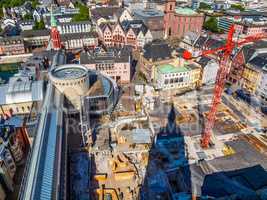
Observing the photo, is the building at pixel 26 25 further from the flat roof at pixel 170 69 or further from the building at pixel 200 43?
the flat roof at pixel 170 69

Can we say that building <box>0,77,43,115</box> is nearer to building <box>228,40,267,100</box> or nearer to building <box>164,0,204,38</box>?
building <box>228,40,267,100</box>

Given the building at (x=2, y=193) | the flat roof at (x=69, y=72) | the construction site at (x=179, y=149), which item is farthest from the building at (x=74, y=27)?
the building at (x=2, y=193)

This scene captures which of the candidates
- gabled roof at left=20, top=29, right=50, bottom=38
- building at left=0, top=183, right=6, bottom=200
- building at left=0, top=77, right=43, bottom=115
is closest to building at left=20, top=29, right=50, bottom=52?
gabled roof at left=20, top=29, right=50, bottom=38

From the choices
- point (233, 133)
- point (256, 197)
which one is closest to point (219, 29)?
point (233, 133)

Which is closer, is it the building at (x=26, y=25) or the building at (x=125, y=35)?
the building at (x=125, y=35)

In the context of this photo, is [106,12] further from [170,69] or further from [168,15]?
[170,69]

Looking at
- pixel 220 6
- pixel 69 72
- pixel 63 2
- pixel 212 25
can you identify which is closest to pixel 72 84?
pixel 69 72
